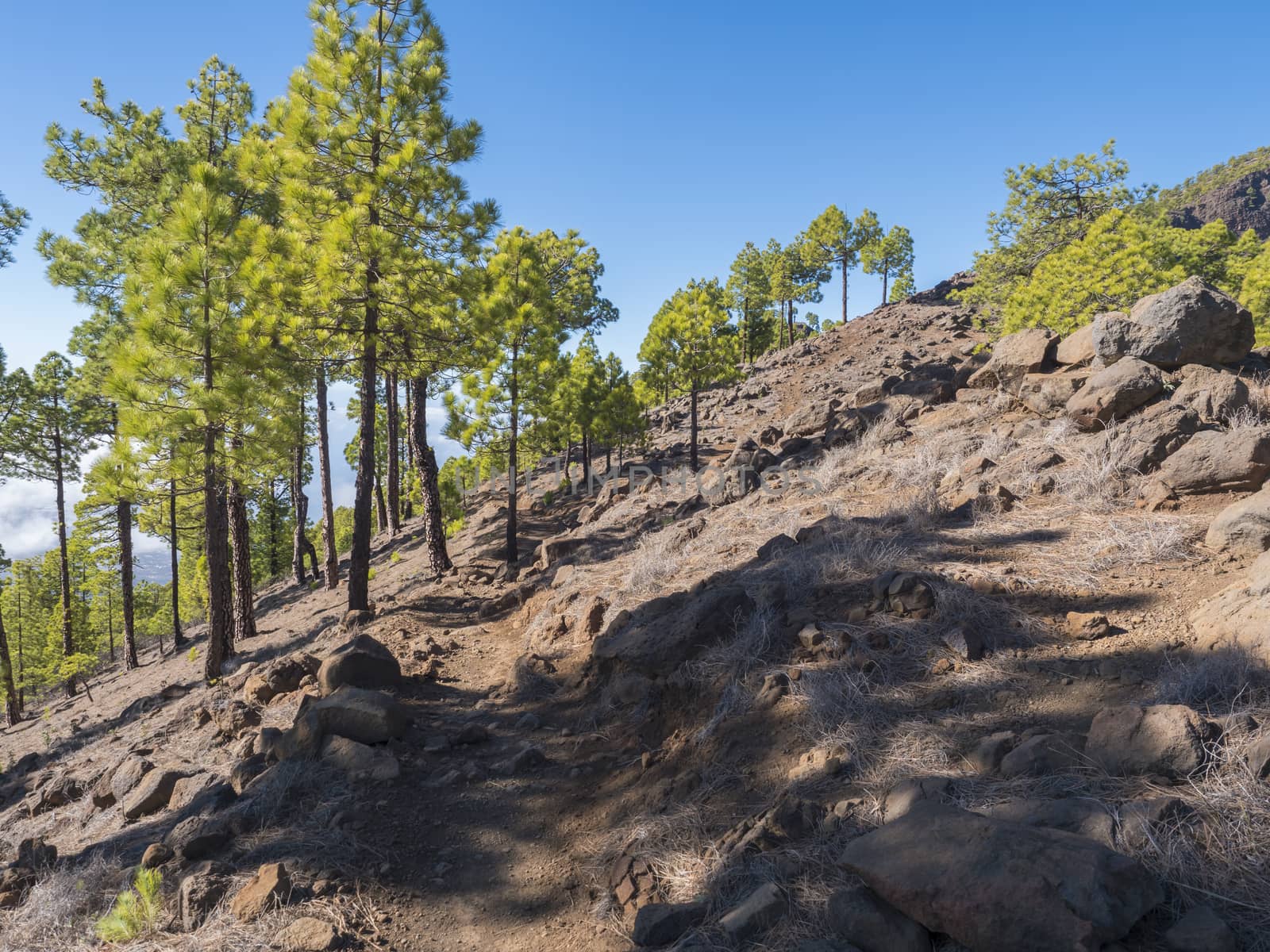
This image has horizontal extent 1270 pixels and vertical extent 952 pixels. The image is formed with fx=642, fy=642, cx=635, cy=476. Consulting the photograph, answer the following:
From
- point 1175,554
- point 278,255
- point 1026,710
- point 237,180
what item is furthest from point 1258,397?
point 237,180

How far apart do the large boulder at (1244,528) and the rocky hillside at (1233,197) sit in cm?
14165

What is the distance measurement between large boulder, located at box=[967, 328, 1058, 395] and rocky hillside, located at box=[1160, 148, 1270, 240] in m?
135

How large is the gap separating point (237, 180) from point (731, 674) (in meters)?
12.3

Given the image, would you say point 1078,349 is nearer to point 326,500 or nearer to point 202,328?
point 202,328

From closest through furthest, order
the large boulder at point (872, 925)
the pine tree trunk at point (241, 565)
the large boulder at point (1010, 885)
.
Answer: the large boulder at point (1010, 885) → the large boulder at point (872, 925) → the pine tree trunk at point (241, 565)

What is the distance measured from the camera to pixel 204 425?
10.3m

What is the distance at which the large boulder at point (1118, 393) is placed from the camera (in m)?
7.99

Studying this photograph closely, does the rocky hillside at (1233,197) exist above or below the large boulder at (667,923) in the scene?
above

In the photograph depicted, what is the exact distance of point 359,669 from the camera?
7.38m

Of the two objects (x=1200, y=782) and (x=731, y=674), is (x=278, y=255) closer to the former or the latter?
(x=731, y=674)

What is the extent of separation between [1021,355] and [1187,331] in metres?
2.36

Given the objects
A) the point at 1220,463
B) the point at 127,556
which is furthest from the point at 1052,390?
the point at 127,556

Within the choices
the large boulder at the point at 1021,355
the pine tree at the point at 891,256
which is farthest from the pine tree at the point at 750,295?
the large boulder at the point at 1021,355

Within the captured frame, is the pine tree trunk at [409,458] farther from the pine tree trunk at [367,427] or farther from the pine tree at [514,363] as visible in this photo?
the pine tree trunk at [367,427]
